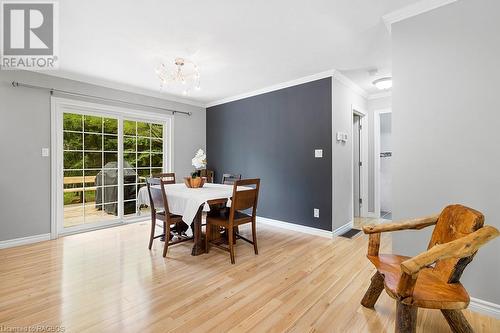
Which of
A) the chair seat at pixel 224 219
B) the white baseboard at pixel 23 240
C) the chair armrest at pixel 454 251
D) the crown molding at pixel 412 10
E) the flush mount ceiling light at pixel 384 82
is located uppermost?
the crown molding at pixel 412 10

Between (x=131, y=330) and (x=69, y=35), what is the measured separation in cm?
274

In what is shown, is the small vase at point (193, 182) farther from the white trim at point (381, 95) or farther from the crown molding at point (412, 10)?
the white trim at point (381, 95)

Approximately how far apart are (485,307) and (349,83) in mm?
3106

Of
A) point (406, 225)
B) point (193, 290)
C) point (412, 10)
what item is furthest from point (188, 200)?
point (412, 10)

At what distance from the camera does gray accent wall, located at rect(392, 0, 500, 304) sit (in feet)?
5.75

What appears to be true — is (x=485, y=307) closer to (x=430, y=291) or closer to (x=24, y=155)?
(x=430, y=291)

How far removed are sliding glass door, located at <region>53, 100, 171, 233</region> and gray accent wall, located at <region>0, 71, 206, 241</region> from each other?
18cm

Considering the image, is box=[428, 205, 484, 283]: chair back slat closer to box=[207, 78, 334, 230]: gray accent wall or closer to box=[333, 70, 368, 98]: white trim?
box=[207, 78, 334, 230]: gray accent wall

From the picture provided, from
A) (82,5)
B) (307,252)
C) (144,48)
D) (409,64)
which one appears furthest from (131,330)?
(409,64)

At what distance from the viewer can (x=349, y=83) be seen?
3857 mm

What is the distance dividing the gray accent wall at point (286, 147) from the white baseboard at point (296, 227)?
0.06 metres

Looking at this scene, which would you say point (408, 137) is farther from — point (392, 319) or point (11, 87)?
point (11, 87)

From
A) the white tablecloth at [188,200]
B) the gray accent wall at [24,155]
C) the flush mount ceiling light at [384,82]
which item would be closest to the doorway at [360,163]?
the flush mount ceiling light at [384,82]

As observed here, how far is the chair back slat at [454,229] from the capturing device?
53.1 inches
